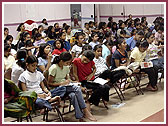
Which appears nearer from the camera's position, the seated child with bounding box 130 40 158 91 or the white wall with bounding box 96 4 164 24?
the seated child with bounding box 130 40 158 91

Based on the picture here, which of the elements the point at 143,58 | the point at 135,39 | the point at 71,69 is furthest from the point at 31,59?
the point at 135,39

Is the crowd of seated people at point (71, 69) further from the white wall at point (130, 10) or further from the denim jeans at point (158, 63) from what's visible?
the white wall at point (130, 10)

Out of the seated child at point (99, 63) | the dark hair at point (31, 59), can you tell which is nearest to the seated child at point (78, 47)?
the seated child at point (99, 63)

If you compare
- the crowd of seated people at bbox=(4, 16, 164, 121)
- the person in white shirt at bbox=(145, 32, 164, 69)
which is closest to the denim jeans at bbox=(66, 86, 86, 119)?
the crowd of seated people at bbox=(4, 16, 164, 121)

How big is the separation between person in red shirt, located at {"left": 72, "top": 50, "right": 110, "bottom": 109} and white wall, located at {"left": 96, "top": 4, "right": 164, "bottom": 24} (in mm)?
4858

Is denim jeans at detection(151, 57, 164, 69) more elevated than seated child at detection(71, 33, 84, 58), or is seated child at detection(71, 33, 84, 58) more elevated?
seated child at detection(71, 33, 84, 58)

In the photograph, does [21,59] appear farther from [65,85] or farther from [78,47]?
[78,47]

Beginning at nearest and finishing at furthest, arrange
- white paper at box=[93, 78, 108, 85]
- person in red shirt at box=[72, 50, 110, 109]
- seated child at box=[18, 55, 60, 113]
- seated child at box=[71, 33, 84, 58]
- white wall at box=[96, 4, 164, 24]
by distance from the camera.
Answer: seated child at box=[18, 55, 60, 113]
person in red shirt at box=[72, 50, 110, 109]
white paper at box=[93, 78, 108, 85]
seated child at box=[71, 33, 84, 58]
white wall at box=[96, 4, 164, 24]

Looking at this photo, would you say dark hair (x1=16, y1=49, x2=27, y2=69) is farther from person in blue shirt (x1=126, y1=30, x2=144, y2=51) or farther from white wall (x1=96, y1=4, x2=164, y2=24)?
white wall (x1=96, y1=4, x2=164, y2=24)

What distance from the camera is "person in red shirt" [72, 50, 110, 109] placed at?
4.13 m

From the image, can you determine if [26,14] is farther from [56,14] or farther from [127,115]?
[127,115]

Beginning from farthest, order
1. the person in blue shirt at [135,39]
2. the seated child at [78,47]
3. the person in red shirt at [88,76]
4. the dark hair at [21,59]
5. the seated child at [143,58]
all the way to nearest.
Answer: the person in blue shirt at [135,39]
the seated child at [78,47]
the seated child at [143,58]
the person in red shirt at [88,76]
the dark hair at [21,59]

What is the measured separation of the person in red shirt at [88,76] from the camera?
4.13 m

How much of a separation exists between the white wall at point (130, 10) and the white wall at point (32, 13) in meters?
1.35
